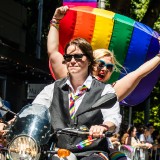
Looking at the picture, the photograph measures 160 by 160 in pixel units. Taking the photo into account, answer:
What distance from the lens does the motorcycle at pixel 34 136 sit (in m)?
3.46

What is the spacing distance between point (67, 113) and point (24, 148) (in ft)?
3.08

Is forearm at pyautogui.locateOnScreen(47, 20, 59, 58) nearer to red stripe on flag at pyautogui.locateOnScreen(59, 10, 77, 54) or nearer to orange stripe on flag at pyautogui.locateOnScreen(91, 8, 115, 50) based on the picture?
red stripe on flag at pyautogui.locateOnScreen(59, 10, 77, 54)

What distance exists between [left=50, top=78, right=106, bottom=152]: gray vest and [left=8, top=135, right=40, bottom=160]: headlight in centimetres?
79

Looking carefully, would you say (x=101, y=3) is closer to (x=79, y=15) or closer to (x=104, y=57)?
(x=79, y=15)

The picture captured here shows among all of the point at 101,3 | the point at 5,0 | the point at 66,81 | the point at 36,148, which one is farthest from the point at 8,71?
the point at 36,148

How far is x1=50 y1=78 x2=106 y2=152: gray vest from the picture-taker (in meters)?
4.27

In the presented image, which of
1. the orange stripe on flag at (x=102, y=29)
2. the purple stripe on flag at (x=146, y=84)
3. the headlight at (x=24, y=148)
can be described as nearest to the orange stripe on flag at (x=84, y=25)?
the orange stripe on flag at (x=102, y=29)

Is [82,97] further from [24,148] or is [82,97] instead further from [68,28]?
[68,28]

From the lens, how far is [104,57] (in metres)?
5.68

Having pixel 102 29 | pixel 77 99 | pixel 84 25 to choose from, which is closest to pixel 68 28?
pixel 84 25

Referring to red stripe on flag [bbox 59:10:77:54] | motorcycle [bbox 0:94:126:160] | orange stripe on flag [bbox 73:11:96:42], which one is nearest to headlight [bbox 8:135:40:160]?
motorcycle [bbox 0:94:126:160]

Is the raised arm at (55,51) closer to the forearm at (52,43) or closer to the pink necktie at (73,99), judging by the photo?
the forearm at (52,43)

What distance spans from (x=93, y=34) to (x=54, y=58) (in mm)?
1476

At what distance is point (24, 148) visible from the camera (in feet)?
11.4
